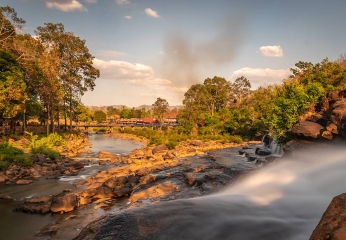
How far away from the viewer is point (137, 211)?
21.3 feet

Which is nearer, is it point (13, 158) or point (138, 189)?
point (138, 189)

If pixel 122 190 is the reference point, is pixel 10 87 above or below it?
above

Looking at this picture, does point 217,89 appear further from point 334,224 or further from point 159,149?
point 334,224

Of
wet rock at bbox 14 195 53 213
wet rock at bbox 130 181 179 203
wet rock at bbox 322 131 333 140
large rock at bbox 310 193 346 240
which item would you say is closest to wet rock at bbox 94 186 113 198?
wet rock at bbox 130 181 179 203

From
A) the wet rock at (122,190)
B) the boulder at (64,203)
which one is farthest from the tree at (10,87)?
the wet rock at (122,190)

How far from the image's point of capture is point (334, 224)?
163 inches

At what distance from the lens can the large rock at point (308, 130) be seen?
52.2ft

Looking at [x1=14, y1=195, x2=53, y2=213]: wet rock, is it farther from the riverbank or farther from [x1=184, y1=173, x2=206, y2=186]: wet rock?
[x1=184, y1=173, x2=206, y2=186]: wet rock

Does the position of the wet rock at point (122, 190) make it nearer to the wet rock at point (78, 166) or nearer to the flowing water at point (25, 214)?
the flowing water at point (25, 214)

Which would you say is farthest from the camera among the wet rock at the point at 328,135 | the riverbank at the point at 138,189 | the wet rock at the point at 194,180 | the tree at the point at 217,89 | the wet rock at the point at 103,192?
the tree at the point at 217,89

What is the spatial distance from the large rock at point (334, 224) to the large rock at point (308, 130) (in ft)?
41.6

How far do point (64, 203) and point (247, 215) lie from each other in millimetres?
8317

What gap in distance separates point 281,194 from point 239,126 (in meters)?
36.9

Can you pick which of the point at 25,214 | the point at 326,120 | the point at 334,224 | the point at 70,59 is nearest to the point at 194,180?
the point at 25,214
